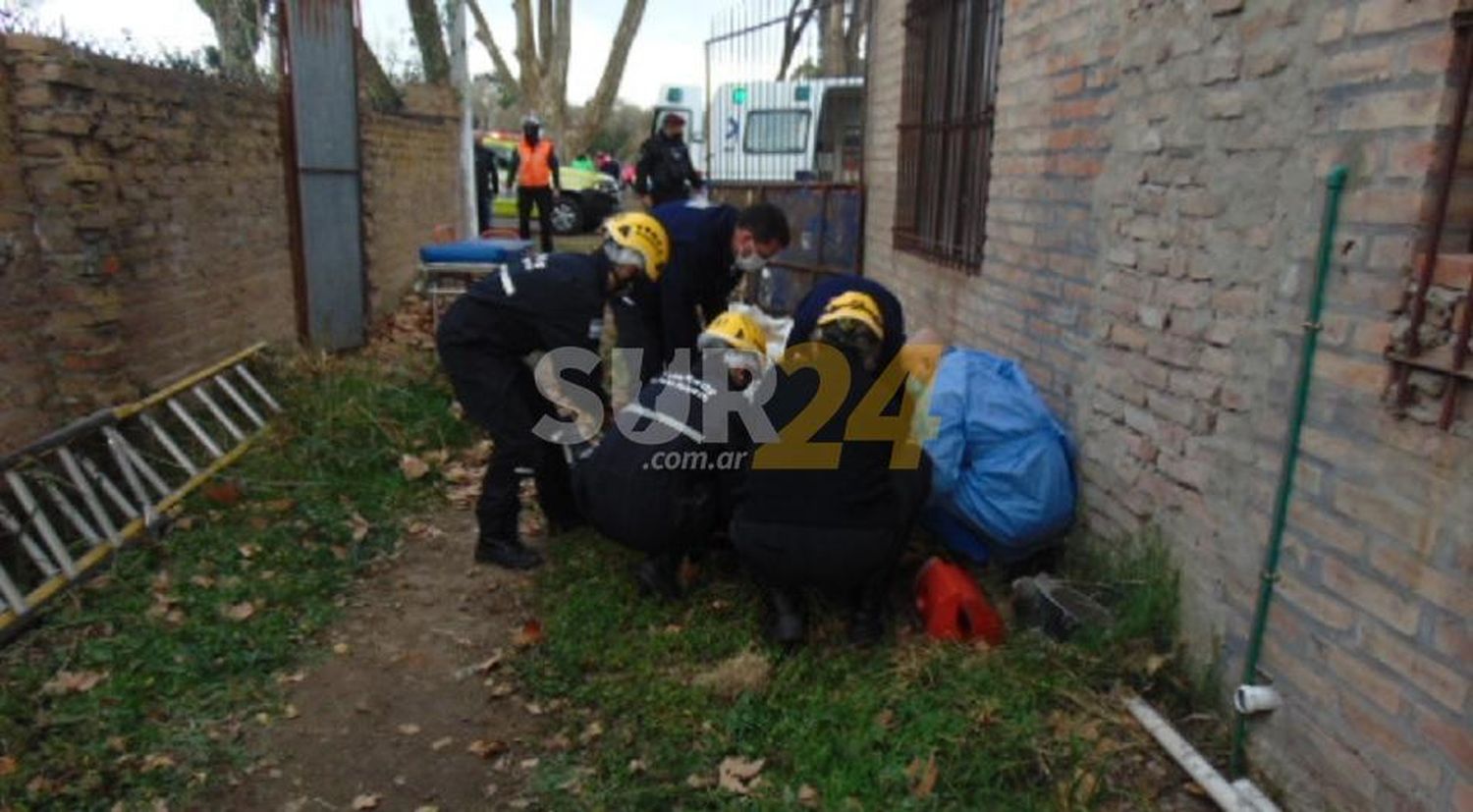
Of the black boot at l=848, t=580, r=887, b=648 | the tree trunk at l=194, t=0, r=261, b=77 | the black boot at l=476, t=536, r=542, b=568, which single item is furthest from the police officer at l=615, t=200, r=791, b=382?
the tree trunk at l=194, t=0, r=261, b=77

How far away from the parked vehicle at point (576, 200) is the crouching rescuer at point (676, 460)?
46.1ft

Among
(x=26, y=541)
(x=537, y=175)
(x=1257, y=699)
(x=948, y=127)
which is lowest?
(x=26, y=541)

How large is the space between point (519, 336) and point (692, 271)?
1.03 m

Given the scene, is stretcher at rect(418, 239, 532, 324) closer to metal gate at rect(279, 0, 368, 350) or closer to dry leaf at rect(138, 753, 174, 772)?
metal gate at rect(279, 0, 368, 350)

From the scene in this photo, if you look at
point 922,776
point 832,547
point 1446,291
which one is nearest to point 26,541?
point 832,547

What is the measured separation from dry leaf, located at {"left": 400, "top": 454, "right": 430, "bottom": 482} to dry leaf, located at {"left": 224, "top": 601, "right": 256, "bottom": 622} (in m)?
1.42

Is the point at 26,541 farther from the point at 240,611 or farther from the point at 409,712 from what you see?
the point at 409,712

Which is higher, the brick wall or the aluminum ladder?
the brick wall

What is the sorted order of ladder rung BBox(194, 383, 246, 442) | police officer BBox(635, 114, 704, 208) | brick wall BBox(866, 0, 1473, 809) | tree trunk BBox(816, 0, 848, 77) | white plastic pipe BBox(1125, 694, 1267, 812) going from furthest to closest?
police officer BBox(635, 114, 704, 208) → tree trunk BBox(816, 0, 848, 77) → ladder rung BBox(194, 383, 246, 442) → white plastic pipe BBox(1125, 694, 1267, 812) → brick wall BBox(866, 0, 1473, 809)

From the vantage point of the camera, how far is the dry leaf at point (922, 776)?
272 centimetres

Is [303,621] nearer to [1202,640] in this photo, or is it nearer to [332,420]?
[332,420]

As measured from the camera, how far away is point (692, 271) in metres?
4.95

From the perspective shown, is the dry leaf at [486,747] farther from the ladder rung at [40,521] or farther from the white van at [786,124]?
the white van at [786,124]

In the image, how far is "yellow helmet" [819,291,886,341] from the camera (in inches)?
139
